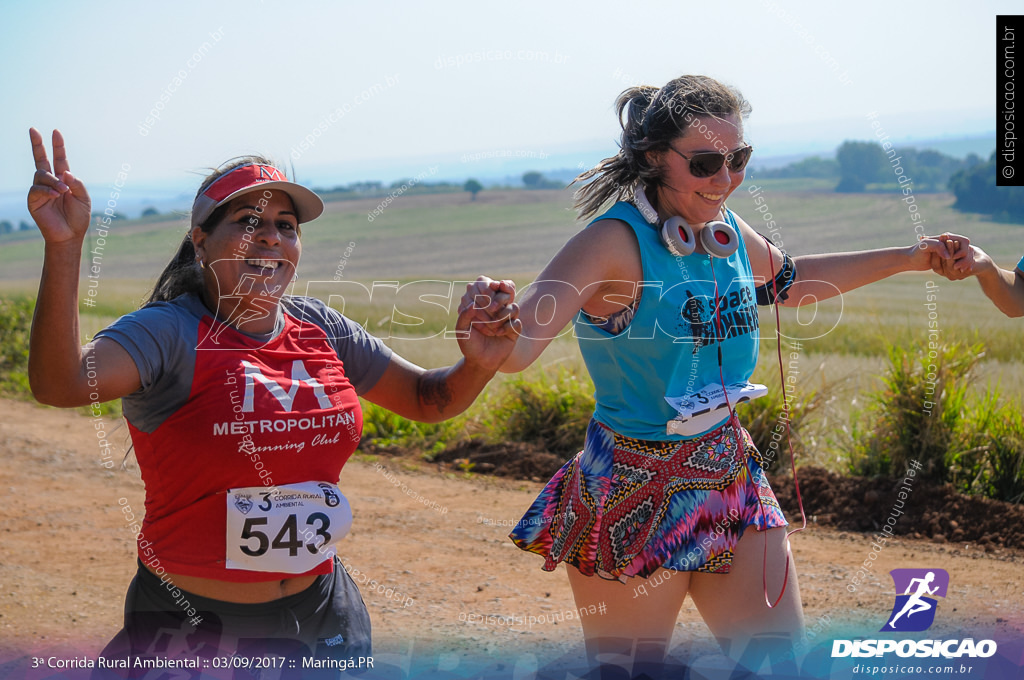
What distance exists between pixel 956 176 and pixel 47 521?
18.2 m

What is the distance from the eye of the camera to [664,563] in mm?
2768

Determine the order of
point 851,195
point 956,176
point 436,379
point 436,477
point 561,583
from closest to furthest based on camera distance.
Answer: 1. point 436,379
2. point 561,583
3. point 436,477
4. point 956,176
5. point 851,195

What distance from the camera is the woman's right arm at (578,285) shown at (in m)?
2.64

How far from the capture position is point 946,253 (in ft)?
11.2

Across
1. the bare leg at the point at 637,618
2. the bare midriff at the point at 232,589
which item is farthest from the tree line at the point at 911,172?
the bare midriff at the point at 232,589

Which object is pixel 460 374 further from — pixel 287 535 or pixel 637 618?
pixel 637 618

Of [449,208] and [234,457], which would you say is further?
[449,208]

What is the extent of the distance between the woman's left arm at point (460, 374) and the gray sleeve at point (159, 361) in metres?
0.61

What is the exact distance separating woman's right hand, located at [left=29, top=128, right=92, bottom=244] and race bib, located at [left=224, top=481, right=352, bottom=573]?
77 cm

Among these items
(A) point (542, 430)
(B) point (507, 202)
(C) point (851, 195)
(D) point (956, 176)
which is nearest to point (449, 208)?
(B) point (507, 202)

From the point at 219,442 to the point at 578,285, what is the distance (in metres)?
1.06

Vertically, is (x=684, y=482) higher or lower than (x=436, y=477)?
higher

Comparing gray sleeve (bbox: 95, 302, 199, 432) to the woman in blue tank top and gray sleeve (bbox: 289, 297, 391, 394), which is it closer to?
gray sleeve (bbox: 289, 297, 391, 394)

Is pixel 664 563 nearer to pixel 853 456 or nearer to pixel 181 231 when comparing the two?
pixel 181 231
